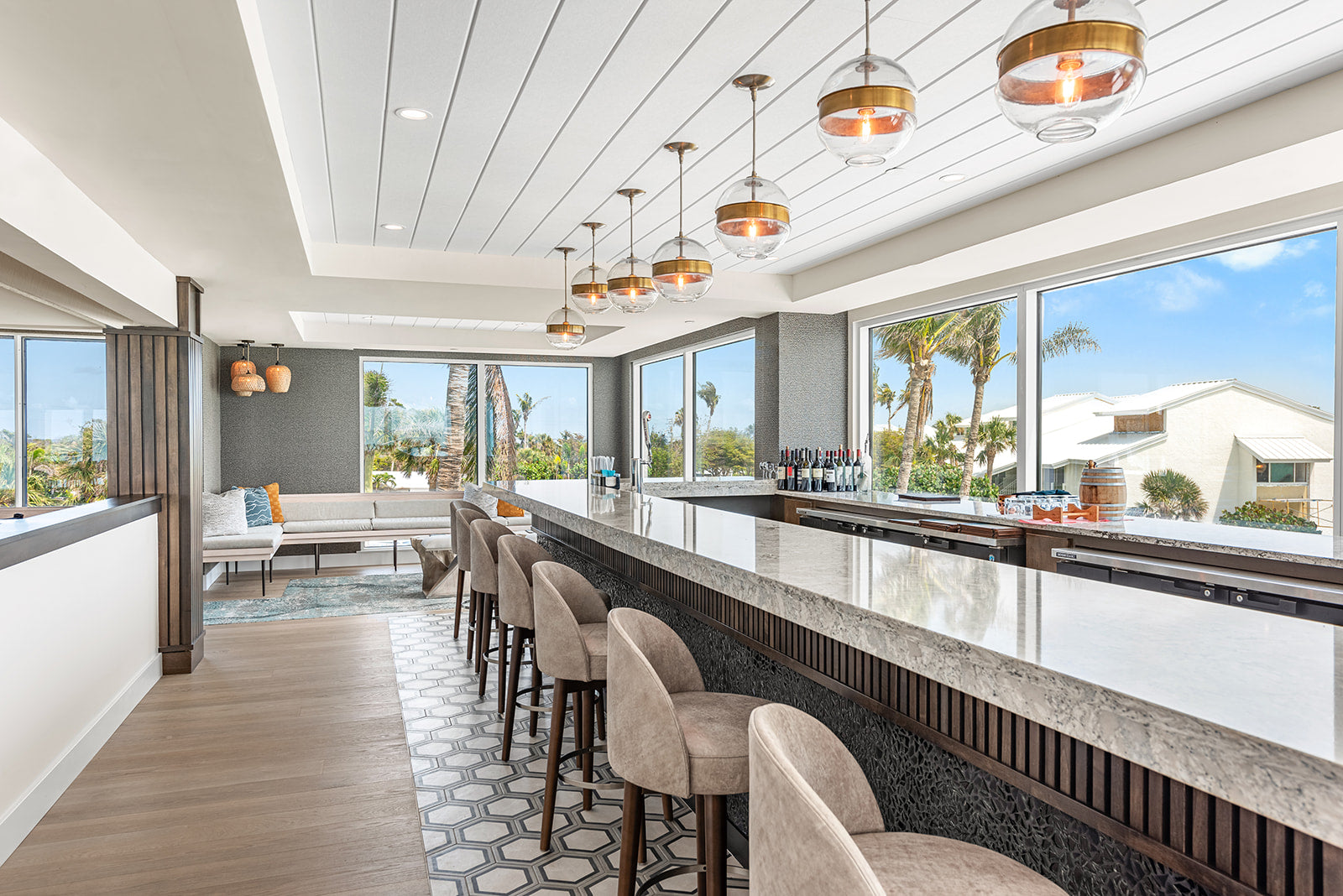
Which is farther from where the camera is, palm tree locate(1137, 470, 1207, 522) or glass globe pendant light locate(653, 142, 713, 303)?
palm tree locate(1137, 470, 1207, 522)

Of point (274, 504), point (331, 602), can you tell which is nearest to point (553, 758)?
point (331, 602)

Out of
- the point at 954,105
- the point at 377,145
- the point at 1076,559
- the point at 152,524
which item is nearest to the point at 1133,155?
the point at 954,105

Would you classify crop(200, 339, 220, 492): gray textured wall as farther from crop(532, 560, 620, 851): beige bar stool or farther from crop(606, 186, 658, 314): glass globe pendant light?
crop(532, 560, 620, 851): beige bar stool

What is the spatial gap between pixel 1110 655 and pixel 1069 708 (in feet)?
0.49

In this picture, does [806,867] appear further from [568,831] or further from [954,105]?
[954,105]

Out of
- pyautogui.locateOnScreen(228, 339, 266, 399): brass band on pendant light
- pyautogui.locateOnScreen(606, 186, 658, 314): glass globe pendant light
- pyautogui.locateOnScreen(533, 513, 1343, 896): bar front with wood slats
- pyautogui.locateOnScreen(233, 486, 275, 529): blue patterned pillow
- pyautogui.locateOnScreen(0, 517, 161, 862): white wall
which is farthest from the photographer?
pyautogui.locateOnScreen(228, 339, 266, 399): brass band on pendant light

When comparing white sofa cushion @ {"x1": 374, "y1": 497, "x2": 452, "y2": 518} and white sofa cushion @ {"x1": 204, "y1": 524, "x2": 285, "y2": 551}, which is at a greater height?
white sofa cushion @ {"x1": 374, "y1": 497, "x2": 452, "y2": 518}

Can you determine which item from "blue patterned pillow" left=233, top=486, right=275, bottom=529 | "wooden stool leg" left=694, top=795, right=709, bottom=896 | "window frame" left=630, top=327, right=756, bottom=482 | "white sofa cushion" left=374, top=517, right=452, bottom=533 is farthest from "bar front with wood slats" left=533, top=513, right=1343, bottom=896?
"blue patterned pillow" left=233, top=486, right=275, bottom=529

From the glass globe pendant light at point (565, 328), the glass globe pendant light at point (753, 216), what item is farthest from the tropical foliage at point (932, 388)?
the glass globe pendant light at point (753, 216)

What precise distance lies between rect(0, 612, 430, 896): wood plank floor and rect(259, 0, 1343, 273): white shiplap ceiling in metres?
2.49

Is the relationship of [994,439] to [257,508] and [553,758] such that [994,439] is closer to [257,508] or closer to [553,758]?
[553,758]

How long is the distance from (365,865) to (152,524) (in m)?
2.97

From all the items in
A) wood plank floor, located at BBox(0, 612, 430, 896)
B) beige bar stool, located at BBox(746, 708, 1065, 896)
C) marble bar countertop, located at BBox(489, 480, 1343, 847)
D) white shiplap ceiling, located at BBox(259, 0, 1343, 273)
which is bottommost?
wood plank floor, located at BBox(0, 612, 430, 896)

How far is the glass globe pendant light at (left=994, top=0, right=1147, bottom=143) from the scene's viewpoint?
1.40 meters
